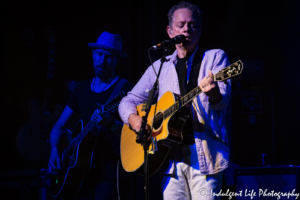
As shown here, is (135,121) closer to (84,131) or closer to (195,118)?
(195,118)

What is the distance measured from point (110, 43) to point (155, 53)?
1.69 ft

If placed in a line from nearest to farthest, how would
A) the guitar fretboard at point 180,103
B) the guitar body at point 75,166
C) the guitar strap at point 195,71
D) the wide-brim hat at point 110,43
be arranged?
1. the guitar fretboard at point 180,103
2. the guitar strap at point 195,71
3. the guitar body at point 75,166
4. the wide-brim hat at point 110,43

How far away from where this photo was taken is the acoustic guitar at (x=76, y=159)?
2.69 metres

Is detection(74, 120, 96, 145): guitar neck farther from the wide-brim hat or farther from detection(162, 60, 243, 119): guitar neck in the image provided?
detection(162, 60, 243, 119): guitar neck

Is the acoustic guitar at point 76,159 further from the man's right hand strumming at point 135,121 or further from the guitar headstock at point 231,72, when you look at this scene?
the guitar headstock at point 231,72

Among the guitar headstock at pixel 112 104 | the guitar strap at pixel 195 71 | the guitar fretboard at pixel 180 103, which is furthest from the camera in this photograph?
the guitar headstock at pixel 112 104

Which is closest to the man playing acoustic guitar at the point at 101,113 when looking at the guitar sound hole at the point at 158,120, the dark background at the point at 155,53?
the dark background at the point at 155,53

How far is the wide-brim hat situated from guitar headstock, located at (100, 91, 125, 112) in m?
0.56

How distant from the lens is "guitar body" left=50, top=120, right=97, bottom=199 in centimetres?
269

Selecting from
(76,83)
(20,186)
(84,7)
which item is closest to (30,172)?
(20,186)

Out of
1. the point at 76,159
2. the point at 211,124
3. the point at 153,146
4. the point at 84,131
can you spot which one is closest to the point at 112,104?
the point at 84,131

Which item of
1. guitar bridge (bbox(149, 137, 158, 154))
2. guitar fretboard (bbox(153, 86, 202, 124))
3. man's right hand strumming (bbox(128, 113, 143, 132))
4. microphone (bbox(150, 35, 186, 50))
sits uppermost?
microphone (bbox(150, 35, 186, 50))

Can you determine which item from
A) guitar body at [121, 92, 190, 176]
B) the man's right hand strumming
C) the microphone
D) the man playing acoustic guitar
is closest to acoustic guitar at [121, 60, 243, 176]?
guitar body at [121, 92, 190, 176]

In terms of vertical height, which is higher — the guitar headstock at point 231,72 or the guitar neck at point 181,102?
the guitar headstock at point 231,72
